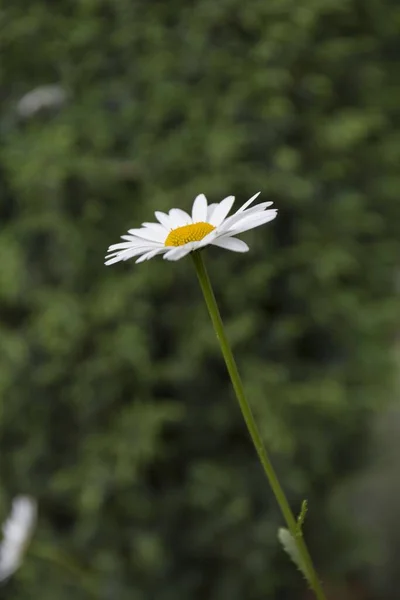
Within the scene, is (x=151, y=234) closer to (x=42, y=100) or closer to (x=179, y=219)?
(x=179, y=219)

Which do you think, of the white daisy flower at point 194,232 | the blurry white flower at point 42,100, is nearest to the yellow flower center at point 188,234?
the white daisy flower at point 194,232

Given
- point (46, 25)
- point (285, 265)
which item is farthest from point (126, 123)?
point (285, 265)

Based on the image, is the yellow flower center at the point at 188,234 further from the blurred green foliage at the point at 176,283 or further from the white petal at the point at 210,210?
the blurred green foliage at the point at 176,283

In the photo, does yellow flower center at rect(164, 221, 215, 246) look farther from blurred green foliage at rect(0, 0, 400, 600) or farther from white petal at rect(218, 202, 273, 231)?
blurred green foliage at rect(0, 0, 400, 600)

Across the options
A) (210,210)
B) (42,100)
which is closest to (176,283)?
(42,100)

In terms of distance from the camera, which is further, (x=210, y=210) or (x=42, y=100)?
(x=42, y=100)

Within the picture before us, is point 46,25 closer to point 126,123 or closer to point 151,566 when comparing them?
point 126,123

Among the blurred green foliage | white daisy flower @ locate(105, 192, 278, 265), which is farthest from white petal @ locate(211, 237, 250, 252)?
the blurred green foliage
